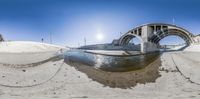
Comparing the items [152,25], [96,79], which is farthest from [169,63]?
[152,25]

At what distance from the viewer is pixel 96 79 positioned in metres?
20.6

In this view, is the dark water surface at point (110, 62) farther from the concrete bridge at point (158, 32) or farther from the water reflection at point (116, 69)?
the concrete bridge at point (158, 32)

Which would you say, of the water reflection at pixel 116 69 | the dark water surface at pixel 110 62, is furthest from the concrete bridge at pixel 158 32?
the water reflection at pixel 116 69

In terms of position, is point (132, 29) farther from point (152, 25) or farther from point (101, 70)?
point (101, 70)

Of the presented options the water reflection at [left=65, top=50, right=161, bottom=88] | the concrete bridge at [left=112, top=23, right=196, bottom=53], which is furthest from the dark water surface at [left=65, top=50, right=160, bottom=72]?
the concrete bridge at [left=112, top=23, right=196, bottom=53]

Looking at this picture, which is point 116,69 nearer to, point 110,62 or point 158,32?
point 110,62

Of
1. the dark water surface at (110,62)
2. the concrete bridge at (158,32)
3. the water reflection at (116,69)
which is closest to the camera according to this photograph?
the water reflection at (116,69)

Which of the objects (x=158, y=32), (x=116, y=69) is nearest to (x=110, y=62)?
(x=116, y=69)

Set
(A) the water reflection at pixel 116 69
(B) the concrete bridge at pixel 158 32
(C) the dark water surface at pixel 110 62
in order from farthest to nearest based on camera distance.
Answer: (B) the concrete bridge at pixel 158 32 < (C) the dark water surface at pixel 110 62 < (A) the water reflection at pixel 116 69

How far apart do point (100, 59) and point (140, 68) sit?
5.52 meters

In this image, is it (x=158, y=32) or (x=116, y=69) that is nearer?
(x=116, y=69)

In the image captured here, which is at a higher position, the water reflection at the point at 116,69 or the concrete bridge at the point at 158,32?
the concrete bridge at the point at 158,32

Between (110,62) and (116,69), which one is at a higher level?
(110,62)

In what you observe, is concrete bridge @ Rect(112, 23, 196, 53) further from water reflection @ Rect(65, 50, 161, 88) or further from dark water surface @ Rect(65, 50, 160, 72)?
water reflection @ Rect(65, 50, 161, 88)
